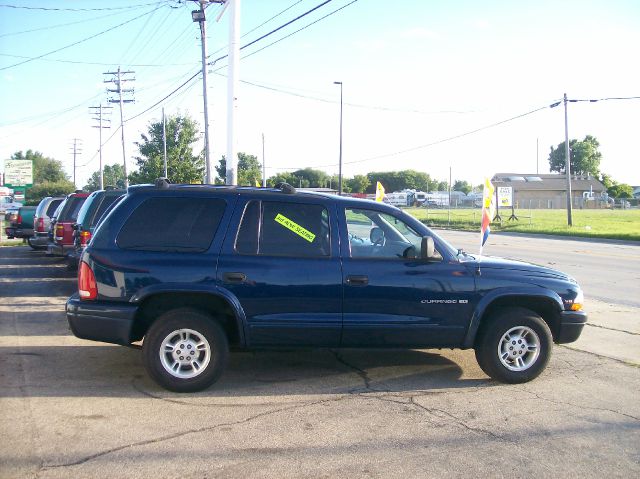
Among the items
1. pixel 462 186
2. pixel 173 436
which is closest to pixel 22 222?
pixel 173 436

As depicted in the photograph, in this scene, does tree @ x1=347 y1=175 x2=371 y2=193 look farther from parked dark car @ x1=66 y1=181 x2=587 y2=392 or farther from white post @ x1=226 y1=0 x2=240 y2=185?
parked dark car @ x1=66 y1=181 x2=587 y2=392

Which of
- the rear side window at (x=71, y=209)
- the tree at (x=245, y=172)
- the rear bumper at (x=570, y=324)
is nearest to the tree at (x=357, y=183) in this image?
the tree at (x=245, y=172)

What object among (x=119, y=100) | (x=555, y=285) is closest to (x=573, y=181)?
(x=119, y=100)

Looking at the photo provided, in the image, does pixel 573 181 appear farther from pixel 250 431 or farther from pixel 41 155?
pixel 250 431

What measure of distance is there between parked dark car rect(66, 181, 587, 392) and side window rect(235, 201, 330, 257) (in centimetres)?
1

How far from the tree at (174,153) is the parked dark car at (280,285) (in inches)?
1547

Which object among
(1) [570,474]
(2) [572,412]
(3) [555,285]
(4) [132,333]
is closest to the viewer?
(1) [570,474]

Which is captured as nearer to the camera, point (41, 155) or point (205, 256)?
point (205, 256)

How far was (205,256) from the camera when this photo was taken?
5781mm

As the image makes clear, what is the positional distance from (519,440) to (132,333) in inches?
137

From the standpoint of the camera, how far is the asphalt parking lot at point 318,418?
432cm

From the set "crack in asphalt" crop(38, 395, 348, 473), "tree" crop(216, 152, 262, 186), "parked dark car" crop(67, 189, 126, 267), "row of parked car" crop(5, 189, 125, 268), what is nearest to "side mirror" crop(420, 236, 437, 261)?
"crack in asphalt" crop(38, 395, 348, 473)

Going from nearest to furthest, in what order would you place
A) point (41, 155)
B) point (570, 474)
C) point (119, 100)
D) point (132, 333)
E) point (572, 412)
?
point (570, 474) < point (572, 412) < point (132, 333) < point (119, 100) < point (41, 155)

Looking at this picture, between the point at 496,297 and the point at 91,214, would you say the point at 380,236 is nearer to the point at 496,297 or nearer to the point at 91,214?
the point at 496,297
